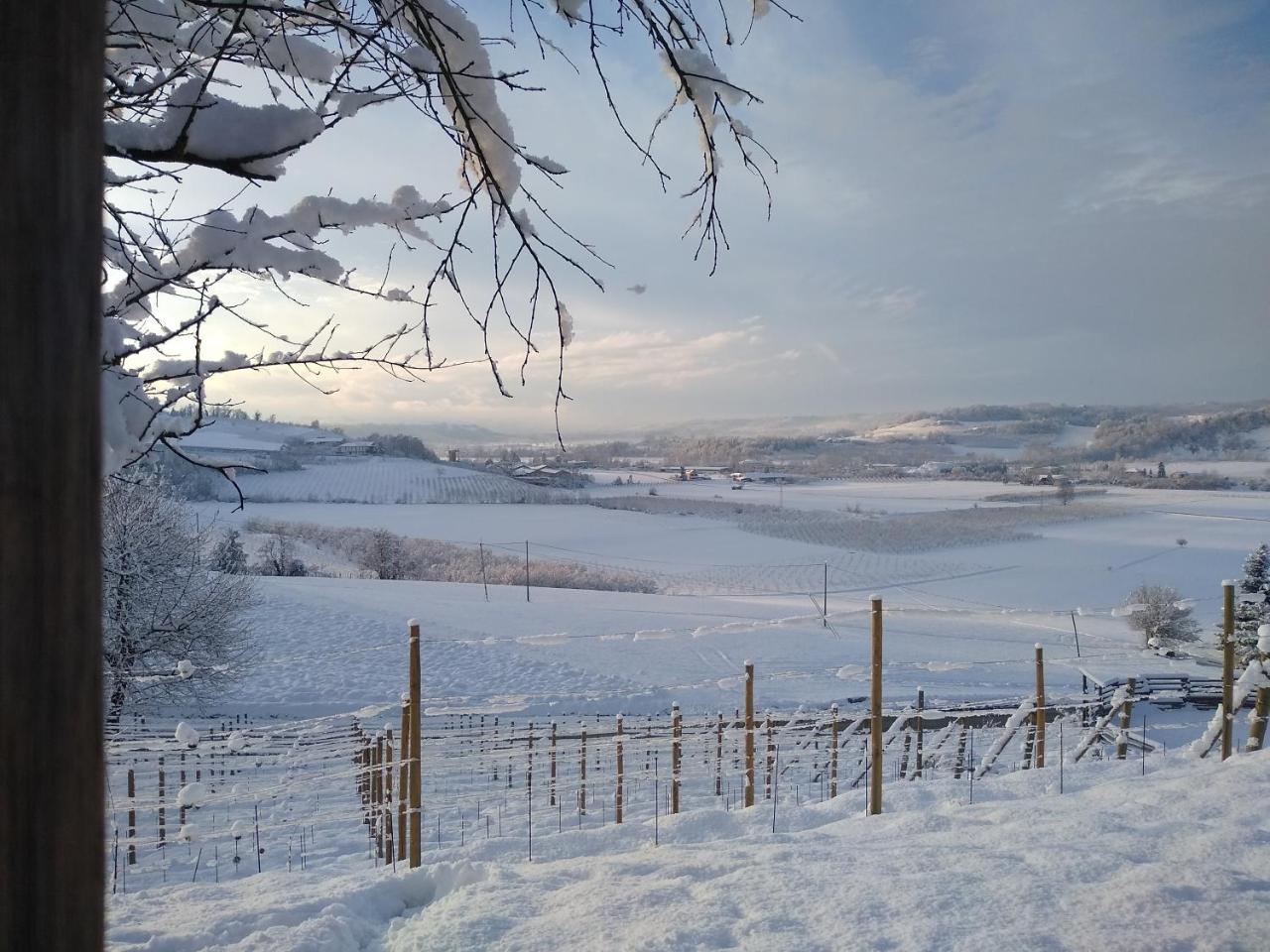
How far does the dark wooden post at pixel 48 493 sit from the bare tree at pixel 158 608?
12.4 m

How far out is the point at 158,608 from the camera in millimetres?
12508

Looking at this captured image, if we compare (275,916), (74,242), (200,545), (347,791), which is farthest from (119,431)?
(200,545)

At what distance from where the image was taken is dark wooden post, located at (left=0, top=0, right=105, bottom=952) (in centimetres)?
72

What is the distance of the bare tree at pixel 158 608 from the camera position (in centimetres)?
1174

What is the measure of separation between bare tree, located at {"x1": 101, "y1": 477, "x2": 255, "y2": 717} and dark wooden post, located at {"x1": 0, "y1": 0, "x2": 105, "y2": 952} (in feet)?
40.6

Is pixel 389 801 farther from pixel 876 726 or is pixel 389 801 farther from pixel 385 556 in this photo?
pixel 385 556

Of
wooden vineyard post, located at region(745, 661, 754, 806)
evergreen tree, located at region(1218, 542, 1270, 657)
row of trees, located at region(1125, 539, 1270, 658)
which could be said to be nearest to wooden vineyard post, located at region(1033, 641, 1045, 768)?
wooden vineyard post, located at region(745, 661, 754, 806)

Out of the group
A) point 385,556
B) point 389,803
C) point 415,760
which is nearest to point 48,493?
point 415,760

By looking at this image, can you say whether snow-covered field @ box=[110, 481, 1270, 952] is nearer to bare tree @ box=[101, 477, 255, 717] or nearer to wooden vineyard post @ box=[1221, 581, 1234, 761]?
wooden vineyard post @ box=[1221, 581, 1234, 761]

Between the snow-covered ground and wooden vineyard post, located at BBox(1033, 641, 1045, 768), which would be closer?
the snow-covered ground

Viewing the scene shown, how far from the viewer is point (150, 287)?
7.01 feet

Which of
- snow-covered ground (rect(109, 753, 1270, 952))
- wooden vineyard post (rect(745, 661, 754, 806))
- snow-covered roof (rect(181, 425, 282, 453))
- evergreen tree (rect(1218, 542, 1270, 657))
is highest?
snow-covered roof (rect(181, 425, 282, 453))

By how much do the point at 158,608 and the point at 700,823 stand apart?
11915 millimetres

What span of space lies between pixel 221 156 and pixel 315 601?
69.0 feet
